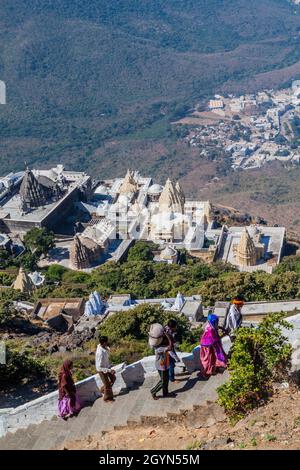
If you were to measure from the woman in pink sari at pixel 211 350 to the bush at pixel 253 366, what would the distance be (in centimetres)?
64

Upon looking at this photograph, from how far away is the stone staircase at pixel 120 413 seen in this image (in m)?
13.2

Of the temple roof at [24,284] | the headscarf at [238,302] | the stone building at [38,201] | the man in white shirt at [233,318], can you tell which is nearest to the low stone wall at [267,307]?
the temple roof at [24,284]

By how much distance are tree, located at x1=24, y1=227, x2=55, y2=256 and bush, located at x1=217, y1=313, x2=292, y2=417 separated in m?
36.6

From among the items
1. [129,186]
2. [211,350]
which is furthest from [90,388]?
[129,186]

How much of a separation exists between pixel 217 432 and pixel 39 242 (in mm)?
37743

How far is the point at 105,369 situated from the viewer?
13.6 meters

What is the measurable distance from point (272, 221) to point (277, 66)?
93228 millimetres

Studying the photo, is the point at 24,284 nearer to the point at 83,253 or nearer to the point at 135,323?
the point at 83,253

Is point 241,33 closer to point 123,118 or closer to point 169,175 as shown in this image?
point 123,118

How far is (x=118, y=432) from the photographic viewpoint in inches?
511

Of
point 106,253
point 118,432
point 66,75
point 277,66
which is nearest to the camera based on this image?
point 118,432

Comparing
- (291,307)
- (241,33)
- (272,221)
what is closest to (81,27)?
(241,33)

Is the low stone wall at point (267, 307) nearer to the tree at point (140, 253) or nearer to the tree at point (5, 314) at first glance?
the tree at point (5, 314)

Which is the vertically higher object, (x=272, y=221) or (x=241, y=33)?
(x=241, y=33)
